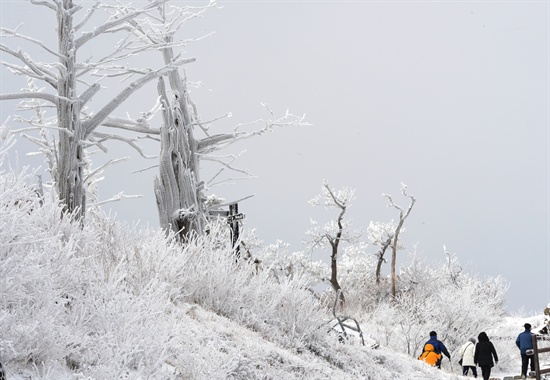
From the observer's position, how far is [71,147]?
9.74 metres

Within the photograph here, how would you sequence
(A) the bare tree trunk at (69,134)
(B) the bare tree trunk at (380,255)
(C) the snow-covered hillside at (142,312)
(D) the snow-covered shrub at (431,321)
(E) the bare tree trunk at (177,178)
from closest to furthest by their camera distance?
(C) the snow-covered hillside at (142,312) < (A) the bare tree trunk at (69,134) < (E) the bare tree trunk at (177,178) < (D) the snow-covered shrub at (431,321) < (B) the bare tree trunk at (380,255)

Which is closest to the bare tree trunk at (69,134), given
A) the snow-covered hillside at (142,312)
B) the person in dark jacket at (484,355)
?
the snow-covered hillside at (142,312)

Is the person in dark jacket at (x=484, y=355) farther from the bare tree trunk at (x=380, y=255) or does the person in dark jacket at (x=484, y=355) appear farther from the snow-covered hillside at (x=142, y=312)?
the bare tree trunk at (x=380, y=255)

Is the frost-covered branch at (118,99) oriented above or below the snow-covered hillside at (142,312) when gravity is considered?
above

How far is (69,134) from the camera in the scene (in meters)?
9.62

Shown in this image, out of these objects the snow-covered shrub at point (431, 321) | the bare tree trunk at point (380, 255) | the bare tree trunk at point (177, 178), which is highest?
the bare tree trunk at point (177, 178)

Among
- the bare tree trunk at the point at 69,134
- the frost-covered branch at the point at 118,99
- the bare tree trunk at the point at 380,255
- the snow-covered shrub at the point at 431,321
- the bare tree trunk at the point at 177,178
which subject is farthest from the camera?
the bare tree trunk at the point at 380,255

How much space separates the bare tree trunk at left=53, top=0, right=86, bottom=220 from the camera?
31.8ft

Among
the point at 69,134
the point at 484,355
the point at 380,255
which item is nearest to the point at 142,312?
the point at 69,134

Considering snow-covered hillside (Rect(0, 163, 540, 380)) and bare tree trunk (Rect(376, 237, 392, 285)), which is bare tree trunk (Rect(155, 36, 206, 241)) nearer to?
snow-covered hillside (Rect(0, 163, 540, 380))

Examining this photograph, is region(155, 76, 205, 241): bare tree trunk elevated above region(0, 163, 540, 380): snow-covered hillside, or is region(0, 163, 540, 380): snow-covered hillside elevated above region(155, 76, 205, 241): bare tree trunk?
region(155, 76, 205, 241): bare tree trunk

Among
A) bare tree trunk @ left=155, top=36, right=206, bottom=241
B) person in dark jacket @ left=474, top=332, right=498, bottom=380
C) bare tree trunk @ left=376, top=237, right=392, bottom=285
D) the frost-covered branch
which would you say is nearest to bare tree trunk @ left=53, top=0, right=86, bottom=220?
the frost-covered branch

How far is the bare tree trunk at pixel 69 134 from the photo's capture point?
9.69 metres

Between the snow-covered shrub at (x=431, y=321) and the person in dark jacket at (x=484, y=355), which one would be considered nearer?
the person in dark jacket at (x=484, y=355)
